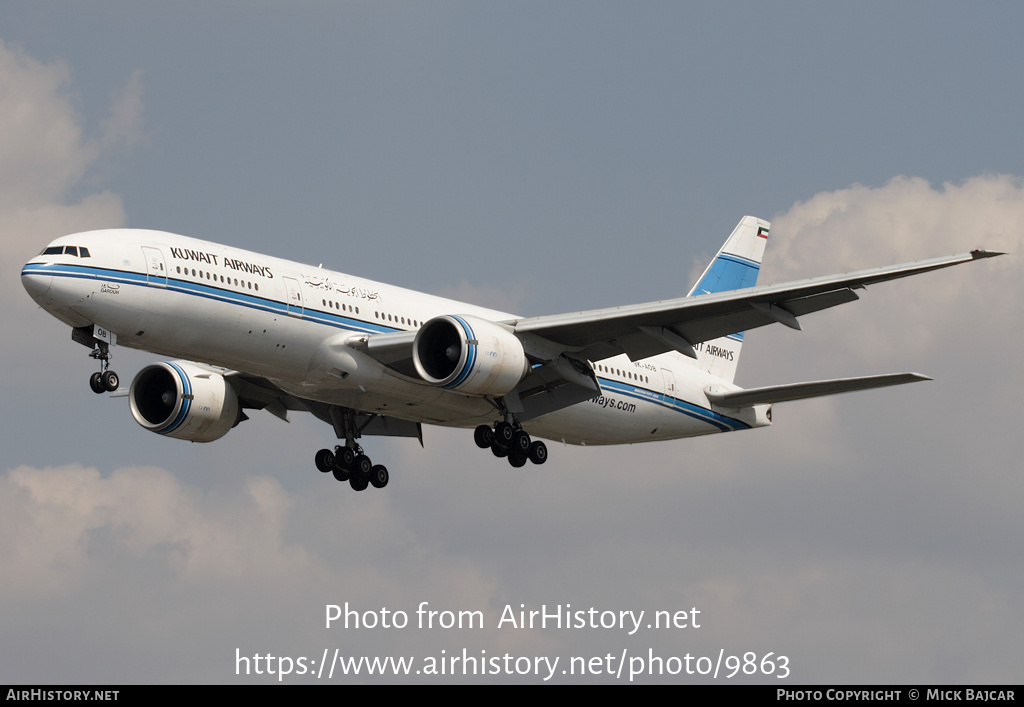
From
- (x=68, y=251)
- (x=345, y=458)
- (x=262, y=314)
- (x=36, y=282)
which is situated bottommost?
(x=36, y=282)

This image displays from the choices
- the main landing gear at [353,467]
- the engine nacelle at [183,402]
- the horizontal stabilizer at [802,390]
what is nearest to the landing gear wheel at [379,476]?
the main landing gear at [353,467]

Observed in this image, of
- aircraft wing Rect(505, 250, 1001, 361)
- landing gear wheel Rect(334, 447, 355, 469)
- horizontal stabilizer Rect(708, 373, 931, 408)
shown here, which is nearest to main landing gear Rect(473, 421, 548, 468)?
aircraft wing Rect(505, 250, 1001, 361)

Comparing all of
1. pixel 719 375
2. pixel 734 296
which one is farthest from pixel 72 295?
pixel 719 375

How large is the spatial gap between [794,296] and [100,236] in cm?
1696

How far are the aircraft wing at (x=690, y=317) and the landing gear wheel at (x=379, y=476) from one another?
27.4 feet

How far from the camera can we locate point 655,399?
46.0m

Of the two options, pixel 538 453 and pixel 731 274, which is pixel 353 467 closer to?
pixel 538 453

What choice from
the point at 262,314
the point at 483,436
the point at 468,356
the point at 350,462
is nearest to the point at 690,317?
the point at 468,356

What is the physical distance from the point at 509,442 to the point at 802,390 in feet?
28.7

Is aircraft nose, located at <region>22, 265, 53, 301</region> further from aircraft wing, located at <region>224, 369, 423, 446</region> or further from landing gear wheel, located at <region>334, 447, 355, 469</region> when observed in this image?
landing gear wheel, located at <region>334, 447, 355, 469</region>

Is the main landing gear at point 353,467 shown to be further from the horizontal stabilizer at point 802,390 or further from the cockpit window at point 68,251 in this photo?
the cockpit window at point 68,251

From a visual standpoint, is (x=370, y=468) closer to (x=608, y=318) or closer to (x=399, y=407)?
(x=399, y=407)

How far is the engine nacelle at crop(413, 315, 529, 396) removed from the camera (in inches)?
1485

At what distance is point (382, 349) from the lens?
3812cm
